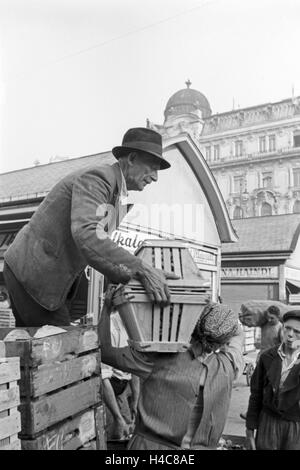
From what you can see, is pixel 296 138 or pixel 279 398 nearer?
pixel 279 398

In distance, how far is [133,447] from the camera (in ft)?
6.46

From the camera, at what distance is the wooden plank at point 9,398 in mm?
1499

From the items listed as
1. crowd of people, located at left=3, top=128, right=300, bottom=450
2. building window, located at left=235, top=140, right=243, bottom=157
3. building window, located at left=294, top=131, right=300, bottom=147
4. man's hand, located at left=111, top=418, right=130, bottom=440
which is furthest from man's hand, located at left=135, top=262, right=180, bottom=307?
building window, located at left=294, top=131, right=300, bottom=147

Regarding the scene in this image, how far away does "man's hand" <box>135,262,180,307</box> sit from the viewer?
1.73 m

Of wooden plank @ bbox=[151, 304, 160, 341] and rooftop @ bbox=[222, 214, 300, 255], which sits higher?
rooftop @ bbox=[222, 214, 300, 255]

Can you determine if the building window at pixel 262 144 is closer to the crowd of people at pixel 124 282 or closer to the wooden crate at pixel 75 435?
the crowd of people at pixel 124 282

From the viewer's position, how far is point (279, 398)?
8.75 feet

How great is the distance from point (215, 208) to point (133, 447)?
27.1 ft

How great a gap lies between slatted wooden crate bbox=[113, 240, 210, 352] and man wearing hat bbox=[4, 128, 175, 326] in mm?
199

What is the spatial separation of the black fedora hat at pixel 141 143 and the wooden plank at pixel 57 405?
3.37 feet

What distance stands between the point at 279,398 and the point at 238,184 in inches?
936

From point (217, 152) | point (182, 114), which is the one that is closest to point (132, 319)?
point (182, 114)

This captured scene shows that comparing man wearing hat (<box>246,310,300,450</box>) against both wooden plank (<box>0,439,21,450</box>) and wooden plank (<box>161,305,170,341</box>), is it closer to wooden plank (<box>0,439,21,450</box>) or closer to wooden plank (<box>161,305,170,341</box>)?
wooden plank (<box>161,305,170,341</box>)

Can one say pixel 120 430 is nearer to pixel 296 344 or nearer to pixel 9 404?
pixel 296 344
